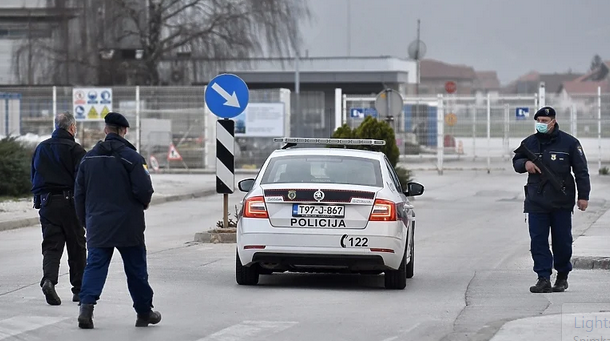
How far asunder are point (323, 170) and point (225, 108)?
6.02 meters

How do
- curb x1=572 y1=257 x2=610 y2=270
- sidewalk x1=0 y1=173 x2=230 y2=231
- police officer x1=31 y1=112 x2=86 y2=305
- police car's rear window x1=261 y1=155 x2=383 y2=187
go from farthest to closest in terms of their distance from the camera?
1. sidewalk x1=0 y1=173 x2=230 y2=231
2. curb x1=572 y1=257 x2=610 y2=270
3. police car's rear window x1=261 y1=155 x2=383 y2=187
4. police officer x1=31 y1=112 x2=86 y2=305

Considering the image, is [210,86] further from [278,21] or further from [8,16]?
[8,16]

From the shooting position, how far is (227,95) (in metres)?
17.8

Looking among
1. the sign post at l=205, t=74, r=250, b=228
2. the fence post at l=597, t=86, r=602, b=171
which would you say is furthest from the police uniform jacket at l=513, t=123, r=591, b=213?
the fence post at l=597, t=86, r=602, b=171

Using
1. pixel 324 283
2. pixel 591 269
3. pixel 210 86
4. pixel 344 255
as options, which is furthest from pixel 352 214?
pixel 210 86

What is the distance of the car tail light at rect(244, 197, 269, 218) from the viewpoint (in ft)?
37.8

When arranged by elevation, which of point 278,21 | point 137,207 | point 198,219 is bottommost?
point 198,219

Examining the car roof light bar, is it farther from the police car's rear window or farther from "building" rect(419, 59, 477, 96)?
"building" rect(419, 59, 477, 96)

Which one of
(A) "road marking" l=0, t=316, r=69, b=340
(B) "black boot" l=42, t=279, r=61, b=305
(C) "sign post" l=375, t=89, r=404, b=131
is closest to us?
(A) "road marking" l=0, t=316, r=69, b=340

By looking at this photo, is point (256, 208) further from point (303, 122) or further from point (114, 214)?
point (303, 122)

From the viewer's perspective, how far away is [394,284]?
1185 cm

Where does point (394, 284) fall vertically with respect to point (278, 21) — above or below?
below

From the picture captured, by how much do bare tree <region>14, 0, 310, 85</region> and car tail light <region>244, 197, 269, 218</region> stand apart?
121ft

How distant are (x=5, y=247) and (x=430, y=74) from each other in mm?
120482
